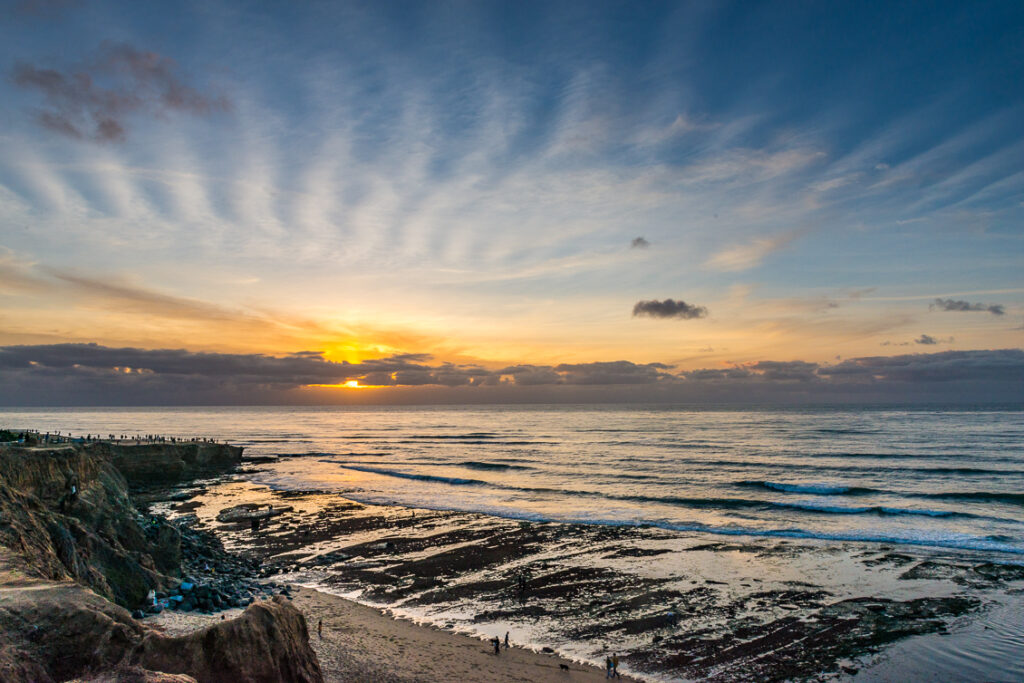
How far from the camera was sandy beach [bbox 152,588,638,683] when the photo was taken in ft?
50.5

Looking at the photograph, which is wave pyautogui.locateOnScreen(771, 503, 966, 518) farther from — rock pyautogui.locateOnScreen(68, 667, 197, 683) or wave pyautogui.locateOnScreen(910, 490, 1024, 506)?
rock pyautogui.locateOnScreen(68, 667, 197, 683)

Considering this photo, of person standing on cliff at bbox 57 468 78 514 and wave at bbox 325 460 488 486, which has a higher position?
person standing on cliff at bbox 57 468 78 514

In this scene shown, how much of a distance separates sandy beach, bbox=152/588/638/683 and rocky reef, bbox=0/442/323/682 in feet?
8.94

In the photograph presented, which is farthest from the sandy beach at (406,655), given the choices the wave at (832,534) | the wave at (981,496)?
the wave at (981,496)

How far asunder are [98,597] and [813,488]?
4974 centimetres

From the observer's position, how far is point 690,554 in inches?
1081

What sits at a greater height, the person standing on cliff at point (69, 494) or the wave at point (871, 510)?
the person standing on cliff at point (69, 494)

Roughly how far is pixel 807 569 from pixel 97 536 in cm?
2914

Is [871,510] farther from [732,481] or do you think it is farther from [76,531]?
[76,531]

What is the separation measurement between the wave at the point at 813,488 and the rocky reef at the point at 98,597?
4125 cm

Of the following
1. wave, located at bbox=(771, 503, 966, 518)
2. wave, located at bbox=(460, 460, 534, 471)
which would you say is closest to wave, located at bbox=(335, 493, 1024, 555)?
wave, located at bbox=(771, 503, 966, 518)

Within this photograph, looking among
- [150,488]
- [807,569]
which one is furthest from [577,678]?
[150,488]

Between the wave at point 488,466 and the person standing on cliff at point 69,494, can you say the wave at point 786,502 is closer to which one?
the wave at point 488,466

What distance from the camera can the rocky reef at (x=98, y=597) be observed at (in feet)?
27.2
